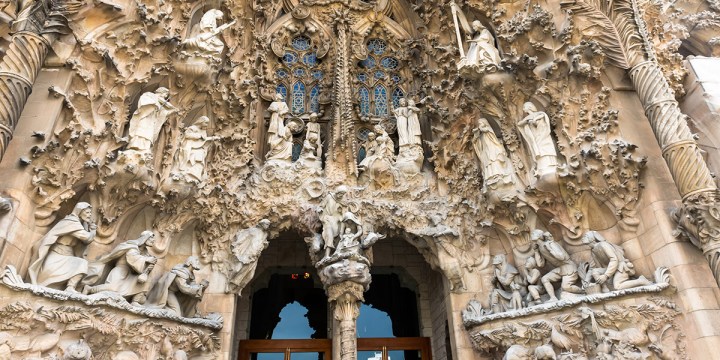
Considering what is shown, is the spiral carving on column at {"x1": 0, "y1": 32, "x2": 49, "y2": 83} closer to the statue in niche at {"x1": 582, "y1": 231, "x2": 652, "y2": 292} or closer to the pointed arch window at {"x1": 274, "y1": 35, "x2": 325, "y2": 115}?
the pointed arch window at {"x1": 274, "y1": 35, "x2": 325, "y2": 115}

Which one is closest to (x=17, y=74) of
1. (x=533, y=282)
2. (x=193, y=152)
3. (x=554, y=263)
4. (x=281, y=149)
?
(x=193, y=152)

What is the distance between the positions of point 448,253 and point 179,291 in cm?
428

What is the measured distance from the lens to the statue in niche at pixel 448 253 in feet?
25.8

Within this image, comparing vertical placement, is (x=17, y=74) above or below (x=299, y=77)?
below

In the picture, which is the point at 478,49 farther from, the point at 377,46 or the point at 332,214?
the point at 332,214

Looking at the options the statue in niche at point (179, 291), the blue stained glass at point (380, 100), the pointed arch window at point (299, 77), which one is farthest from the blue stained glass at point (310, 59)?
the statue in niche at point (179, 291)

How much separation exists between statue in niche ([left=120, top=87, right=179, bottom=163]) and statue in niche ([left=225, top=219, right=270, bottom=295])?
198 centimetres

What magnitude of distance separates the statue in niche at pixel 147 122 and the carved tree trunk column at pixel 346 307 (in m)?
3.27

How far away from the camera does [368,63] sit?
10.6 m

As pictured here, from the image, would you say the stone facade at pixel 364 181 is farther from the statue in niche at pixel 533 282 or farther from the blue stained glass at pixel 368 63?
the blue stained glass at pixel 368 63

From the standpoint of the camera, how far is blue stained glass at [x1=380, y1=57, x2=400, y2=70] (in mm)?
10594

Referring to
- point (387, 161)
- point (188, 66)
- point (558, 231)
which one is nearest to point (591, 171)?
point (558, 231)

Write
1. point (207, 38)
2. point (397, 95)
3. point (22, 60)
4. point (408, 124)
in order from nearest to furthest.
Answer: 1. point (22, 60)
2. point (207, 38)
3. point (408, 124)
4. point (397, 95)

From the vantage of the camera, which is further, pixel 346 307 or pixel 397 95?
pixel 397 95
